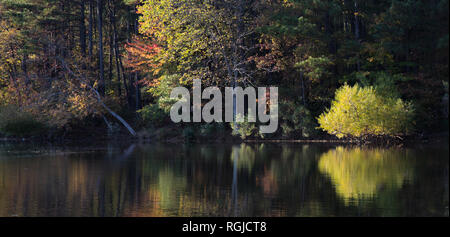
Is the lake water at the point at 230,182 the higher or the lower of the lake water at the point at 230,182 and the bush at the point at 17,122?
the lower

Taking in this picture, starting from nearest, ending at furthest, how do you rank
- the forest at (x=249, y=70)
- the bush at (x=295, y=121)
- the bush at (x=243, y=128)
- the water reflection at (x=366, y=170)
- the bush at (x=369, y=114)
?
the water reflection at (x=366, y=170) < the bush at (x=369, y=114) < the forest at (x=249, y=70) < the bush at (x=295, y=121) < the bush at (x=243, y=128)

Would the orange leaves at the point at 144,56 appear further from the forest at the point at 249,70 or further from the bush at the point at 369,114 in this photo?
the bush at the point at 369,114

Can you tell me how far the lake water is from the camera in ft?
40.8

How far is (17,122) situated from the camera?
3234cm

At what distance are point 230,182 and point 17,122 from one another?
19.7m

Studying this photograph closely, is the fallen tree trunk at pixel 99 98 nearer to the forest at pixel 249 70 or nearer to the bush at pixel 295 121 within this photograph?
the forest at pixel 249 70

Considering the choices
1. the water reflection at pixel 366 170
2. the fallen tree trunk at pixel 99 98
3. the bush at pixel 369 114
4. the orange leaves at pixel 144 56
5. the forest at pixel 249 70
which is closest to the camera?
the water reflection at pixel 366 170

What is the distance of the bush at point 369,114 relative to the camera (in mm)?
27391

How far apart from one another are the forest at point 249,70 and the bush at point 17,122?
6 centimetres

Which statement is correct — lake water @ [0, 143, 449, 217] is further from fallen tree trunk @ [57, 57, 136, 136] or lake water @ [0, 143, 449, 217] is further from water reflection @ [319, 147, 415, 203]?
fallen tree trunk @ [57, 57, 136, 136]

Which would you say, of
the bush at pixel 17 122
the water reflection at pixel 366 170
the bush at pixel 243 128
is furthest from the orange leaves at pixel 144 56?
the water reflection at pixel 366 170

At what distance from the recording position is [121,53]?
41719mm

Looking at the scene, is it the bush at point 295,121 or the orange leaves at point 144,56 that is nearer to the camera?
the bush at point 295,121

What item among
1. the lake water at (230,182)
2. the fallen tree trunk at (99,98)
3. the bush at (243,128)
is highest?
the fallen tree trunk at (99,98)
